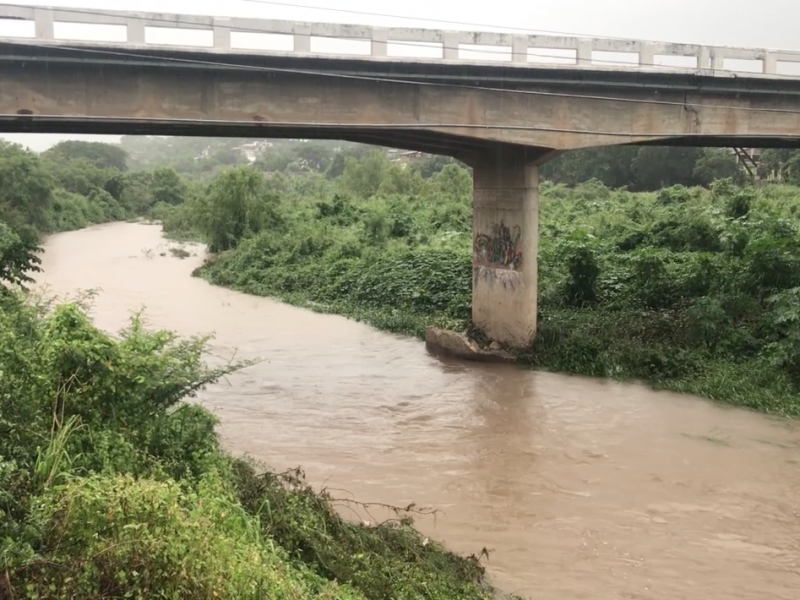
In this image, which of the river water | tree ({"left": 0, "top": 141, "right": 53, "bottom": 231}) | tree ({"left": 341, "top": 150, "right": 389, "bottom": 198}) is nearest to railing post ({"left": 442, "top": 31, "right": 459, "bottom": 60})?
the river water

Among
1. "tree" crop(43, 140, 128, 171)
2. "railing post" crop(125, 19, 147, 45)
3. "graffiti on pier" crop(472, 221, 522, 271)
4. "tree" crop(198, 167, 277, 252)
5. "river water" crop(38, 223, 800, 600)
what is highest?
"tree" crop(43, 140, 128, 171)

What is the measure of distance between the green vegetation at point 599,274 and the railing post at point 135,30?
8580mm

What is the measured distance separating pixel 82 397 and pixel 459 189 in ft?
141

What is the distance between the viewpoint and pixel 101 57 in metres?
11.2

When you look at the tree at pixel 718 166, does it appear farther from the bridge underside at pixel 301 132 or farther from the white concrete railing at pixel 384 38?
the white concrete railing at pixel 384 38

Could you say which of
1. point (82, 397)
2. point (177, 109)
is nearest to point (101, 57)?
point (177, 109)

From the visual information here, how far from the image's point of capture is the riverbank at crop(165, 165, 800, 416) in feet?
46.0

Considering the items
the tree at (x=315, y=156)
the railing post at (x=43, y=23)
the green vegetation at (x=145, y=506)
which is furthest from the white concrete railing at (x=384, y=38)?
→ the tree at (x=315, y=156)

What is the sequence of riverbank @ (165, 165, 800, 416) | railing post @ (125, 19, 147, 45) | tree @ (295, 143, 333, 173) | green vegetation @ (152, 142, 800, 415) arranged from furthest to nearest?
tree @ (295, 143, 333, 173) < green vegetation @ (152, 142, 800, 415) < riverbank @ (165, 165, 800, 416) < railing post @ (125, 19, 147, 45)

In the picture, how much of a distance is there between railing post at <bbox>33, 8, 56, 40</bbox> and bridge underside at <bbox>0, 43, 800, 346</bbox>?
162 mm

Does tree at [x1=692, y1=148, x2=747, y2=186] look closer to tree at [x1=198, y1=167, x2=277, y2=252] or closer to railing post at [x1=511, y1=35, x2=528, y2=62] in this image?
tree at [x1=198, y1=167, x2=277, y2=252]

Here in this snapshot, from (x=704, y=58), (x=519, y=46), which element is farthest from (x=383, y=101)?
(x=704, y=58)

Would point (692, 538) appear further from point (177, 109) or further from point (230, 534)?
point (177, 109)

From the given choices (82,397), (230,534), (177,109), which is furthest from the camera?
(177,109)
